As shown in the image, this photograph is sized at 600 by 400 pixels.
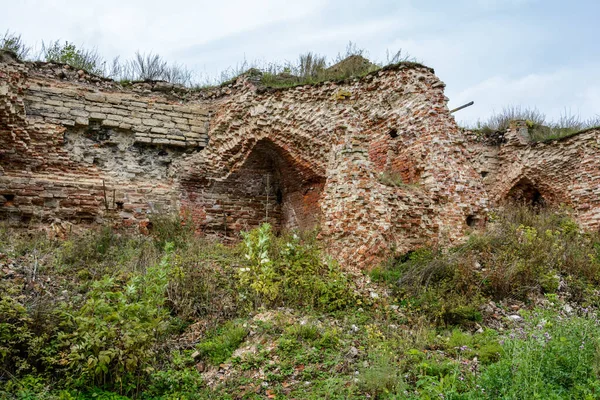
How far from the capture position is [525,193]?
14.2m

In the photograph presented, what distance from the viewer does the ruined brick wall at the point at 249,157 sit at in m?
8.38

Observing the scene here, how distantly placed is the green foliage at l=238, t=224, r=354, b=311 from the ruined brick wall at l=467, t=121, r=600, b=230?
20.8 ft

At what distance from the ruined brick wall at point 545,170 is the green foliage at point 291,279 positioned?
6343 mm

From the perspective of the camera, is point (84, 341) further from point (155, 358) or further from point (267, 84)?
point (267, 84)

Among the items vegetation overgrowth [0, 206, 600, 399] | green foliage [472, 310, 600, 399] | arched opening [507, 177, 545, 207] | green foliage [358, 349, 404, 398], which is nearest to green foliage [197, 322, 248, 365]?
vegetation overgrowth [0, 206, 600, 399]

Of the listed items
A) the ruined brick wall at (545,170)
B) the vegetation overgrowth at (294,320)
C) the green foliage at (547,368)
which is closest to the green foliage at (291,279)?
the vegetation overgrowth at (294,320)

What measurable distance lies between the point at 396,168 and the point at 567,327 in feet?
15.7

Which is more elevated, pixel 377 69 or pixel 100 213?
pixel 377 69

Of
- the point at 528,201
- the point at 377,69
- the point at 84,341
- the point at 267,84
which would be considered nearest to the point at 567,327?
the point at 84,341

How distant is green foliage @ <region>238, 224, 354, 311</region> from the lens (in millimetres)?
6391

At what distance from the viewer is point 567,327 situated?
15.9ft

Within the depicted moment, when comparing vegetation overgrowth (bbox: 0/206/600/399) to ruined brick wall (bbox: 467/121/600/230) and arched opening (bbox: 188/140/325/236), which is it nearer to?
arched opening (bbox: 188/140/325/236)

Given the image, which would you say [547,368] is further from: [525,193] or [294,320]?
[525,193]

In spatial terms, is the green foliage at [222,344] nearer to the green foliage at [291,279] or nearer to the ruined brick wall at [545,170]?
the green foliage at [291,279]
